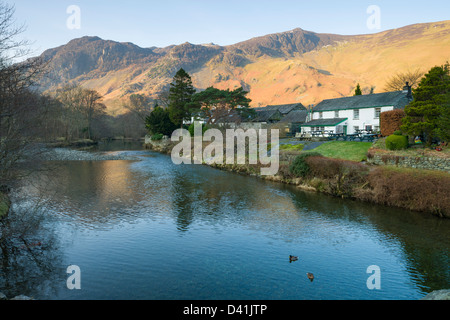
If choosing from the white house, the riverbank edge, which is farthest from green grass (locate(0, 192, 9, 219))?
the white house

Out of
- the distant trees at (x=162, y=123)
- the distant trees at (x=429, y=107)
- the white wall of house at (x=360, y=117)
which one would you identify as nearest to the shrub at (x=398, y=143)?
the distant trees at (x=429, y=107)

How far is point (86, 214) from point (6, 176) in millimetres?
6881

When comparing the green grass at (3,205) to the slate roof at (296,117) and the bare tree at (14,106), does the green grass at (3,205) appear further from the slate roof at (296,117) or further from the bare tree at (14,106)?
the slate roof at (296,117)

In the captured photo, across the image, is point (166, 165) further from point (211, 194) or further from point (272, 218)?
point (272, 218)

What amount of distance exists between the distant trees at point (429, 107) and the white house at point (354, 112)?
47.6ft

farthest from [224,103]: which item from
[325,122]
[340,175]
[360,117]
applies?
[340,175]

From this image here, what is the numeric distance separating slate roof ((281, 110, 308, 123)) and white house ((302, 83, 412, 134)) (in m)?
1.89

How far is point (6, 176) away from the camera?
14.2 metres

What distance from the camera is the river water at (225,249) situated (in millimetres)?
10953

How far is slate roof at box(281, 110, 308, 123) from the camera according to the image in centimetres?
5991

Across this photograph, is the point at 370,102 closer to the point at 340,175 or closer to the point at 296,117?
the point at 296,117

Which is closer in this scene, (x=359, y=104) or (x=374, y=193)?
(x=374, y=193)

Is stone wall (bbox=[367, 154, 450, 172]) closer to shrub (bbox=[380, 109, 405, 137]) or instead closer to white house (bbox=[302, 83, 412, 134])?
shrub (bbox=[380, 109, 405, 137])
